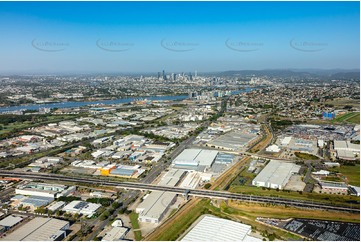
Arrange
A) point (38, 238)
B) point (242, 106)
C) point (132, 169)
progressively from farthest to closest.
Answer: point (242, 106)
point (132, 169)
point (38, 238)

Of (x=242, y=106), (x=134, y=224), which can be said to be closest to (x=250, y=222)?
(x=134, y=224)

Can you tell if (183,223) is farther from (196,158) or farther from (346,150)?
(346,150)

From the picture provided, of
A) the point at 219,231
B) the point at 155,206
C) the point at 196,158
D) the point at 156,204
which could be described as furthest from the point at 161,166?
the point at 219,231

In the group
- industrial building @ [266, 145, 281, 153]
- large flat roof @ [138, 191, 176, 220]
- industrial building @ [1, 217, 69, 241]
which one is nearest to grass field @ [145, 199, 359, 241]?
large flat roof @ [138, 191, 176, 220]

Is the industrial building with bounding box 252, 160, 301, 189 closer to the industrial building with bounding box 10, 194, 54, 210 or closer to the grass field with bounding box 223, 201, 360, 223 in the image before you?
the grass field with bounding box 223, 201, 360, 223

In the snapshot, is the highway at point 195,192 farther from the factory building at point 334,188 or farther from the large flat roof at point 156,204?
the factory building at point 334,188

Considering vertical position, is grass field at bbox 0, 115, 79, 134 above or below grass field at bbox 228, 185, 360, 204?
above

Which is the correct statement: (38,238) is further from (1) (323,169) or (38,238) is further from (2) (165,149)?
(1) (323,169)
